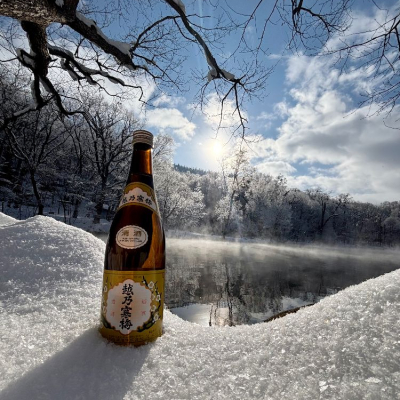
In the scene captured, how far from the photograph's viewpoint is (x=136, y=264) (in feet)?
3.79

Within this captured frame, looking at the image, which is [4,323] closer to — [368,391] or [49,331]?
[49,331]

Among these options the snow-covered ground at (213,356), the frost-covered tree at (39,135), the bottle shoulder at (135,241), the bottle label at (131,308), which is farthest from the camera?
the frost-covered tree at (39,135)

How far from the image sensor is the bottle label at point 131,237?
117 cm

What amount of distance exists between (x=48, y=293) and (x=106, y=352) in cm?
59

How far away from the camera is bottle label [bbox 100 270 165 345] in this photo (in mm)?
970

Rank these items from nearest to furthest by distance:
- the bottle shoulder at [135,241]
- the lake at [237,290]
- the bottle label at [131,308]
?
the bottle label at [131,308] < the bottle shoulder at [135,241] < the lake at [237,290]

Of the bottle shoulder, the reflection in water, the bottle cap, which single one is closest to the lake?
the reflection in water

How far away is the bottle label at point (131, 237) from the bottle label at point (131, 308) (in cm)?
15

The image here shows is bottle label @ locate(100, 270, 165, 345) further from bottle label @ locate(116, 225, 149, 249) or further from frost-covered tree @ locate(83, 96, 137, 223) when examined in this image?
frost-covered tree @ locate(83, 96, 137, 223)

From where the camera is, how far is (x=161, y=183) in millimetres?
25781

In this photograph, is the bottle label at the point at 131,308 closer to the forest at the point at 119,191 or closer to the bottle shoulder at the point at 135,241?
the bottle shoulder at the point at 135,241

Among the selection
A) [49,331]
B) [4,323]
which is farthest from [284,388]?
[4,323]

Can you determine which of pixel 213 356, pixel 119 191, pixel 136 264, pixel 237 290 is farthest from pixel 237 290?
pixel 119 191

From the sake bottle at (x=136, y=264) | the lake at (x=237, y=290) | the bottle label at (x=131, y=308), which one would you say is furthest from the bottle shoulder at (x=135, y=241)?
the lake at (x=237, y=290)
